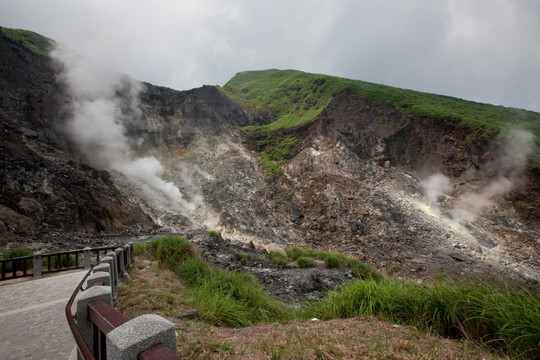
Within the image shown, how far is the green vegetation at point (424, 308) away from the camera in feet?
10.5

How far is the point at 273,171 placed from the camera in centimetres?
3056

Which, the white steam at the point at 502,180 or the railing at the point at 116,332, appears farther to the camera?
the white steam at the point at 502,180

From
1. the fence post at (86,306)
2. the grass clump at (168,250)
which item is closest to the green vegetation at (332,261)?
the grass clump at (168,250)

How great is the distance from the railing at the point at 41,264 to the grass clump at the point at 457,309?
27.0 ft

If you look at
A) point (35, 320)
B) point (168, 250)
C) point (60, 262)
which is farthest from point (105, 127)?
point (35, 320)

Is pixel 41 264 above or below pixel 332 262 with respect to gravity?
above

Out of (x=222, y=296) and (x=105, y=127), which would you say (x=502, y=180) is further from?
(x=105, y=127)

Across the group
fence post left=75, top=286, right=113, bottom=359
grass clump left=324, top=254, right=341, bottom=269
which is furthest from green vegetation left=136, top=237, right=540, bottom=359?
grass clump left=324, top=254, right=341, bottom=269

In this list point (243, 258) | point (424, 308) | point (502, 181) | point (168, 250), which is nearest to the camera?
point (424, 308)

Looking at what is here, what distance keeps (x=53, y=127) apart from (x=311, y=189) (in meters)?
24.2

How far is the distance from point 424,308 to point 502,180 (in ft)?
80.3

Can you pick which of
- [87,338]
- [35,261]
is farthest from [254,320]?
[35,261]

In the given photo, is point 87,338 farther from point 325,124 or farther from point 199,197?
point 325,124

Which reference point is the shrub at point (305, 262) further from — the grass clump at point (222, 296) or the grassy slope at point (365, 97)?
the grassy slope at point (365, 97)
